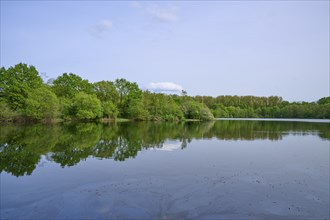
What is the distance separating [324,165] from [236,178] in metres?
8.24

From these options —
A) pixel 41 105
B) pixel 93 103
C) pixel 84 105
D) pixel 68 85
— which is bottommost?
pixel 41 105

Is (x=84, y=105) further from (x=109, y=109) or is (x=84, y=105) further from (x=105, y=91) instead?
(x=105, y=91)

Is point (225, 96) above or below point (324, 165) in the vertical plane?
above

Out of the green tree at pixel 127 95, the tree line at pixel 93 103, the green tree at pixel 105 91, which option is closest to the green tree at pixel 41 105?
the tree line at pixel 93 103

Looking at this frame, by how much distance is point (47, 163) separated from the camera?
56.2ft

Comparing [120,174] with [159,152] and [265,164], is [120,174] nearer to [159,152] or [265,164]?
[159,152]

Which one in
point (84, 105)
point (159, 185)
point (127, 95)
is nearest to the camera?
point (159, 185)

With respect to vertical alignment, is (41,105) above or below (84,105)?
below

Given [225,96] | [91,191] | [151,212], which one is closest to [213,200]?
[151,212]

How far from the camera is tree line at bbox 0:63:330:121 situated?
60.7 meters

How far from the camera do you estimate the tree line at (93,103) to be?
60688 millimetres

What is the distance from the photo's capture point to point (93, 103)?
72.2 meters

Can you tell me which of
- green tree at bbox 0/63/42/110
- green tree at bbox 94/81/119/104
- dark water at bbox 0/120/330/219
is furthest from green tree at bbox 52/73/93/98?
dark water at bbox 0/120/330/219

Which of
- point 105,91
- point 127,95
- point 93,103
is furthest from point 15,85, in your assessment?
point 127,95
